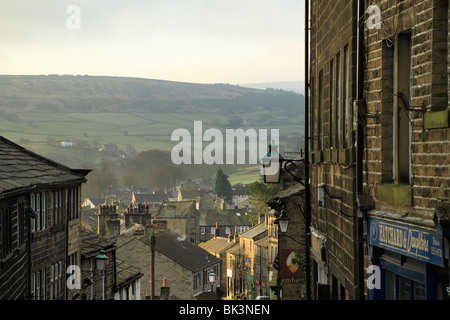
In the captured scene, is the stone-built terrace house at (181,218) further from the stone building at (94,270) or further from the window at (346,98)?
the window at (346,98)

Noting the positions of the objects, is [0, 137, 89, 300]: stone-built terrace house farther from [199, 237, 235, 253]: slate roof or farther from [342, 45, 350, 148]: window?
[199, 237, 235, 253]: slate roof

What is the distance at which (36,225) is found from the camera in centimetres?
Result: 2144

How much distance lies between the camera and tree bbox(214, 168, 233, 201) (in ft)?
570

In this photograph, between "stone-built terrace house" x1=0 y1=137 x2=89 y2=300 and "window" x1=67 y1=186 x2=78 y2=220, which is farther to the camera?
"window" x1=67 y1=186 x2=78 y2=220

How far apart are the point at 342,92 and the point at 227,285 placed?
71.8 metres

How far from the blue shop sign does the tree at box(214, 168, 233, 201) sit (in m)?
164

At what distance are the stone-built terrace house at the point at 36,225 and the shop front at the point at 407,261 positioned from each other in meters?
7.18

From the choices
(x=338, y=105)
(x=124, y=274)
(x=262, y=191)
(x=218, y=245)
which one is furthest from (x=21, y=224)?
(x=218, y=245)

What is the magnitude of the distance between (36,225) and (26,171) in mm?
1813

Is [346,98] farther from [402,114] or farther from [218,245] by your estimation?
[218,245]

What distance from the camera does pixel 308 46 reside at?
59.5 ft

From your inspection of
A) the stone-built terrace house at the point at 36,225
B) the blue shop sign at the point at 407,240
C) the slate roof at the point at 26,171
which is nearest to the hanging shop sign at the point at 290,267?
the stone-built terrace house at the point at 36,225

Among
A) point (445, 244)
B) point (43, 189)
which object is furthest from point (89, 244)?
point (445, 244)

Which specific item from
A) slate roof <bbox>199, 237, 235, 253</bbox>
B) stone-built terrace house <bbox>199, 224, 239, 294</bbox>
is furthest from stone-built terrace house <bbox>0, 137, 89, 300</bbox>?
slate roof <bbox>199, 237, 235, 253</bbox>
